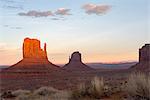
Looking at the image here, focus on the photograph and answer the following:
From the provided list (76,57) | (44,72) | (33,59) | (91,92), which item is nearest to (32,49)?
(33,59)

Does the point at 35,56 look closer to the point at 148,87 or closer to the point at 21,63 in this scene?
the point at 21,63

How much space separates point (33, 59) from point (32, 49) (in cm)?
410

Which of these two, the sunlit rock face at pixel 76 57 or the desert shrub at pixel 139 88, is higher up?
the sunlit rock face at pixel 76 57

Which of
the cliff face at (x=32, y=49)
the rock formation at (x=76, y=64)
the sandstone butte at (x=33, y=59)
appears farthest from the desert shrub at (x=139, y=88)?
the rock formation at (x=76, y=64)

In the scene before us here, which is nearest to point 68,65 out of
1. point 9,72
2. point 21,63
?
point 21,63

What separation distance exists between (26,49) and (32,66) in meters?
14.2

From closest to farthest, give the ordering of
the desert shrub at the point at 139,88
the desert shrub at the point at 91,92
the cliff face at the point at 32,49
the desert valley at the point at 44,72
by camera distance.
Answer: the desert shrub at the point at 139,88
the desert shrub at the point at 91,92
the desert valley at the point at 44,72
the cliff face at the point at 32,49

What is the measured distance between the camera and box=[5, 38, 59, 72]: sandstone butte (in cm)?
9401

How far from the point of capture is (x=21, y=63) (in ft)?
321

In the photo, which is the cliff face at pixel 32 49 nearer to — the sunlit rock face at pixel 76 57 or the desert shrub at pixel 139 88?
the sunlit rock face at pixel 76 57

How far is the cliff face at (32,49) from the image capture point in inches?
4220

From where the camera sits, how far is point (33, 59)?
106438mm

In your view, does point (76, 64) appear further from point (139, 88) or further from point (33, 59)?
point (139, 88)

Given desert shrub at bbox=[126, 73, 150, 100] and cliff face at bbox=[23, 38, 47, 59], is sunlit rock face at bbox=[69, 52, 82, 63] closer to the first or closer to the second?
cliff face at bbox=[23, 38, 47, 59]
